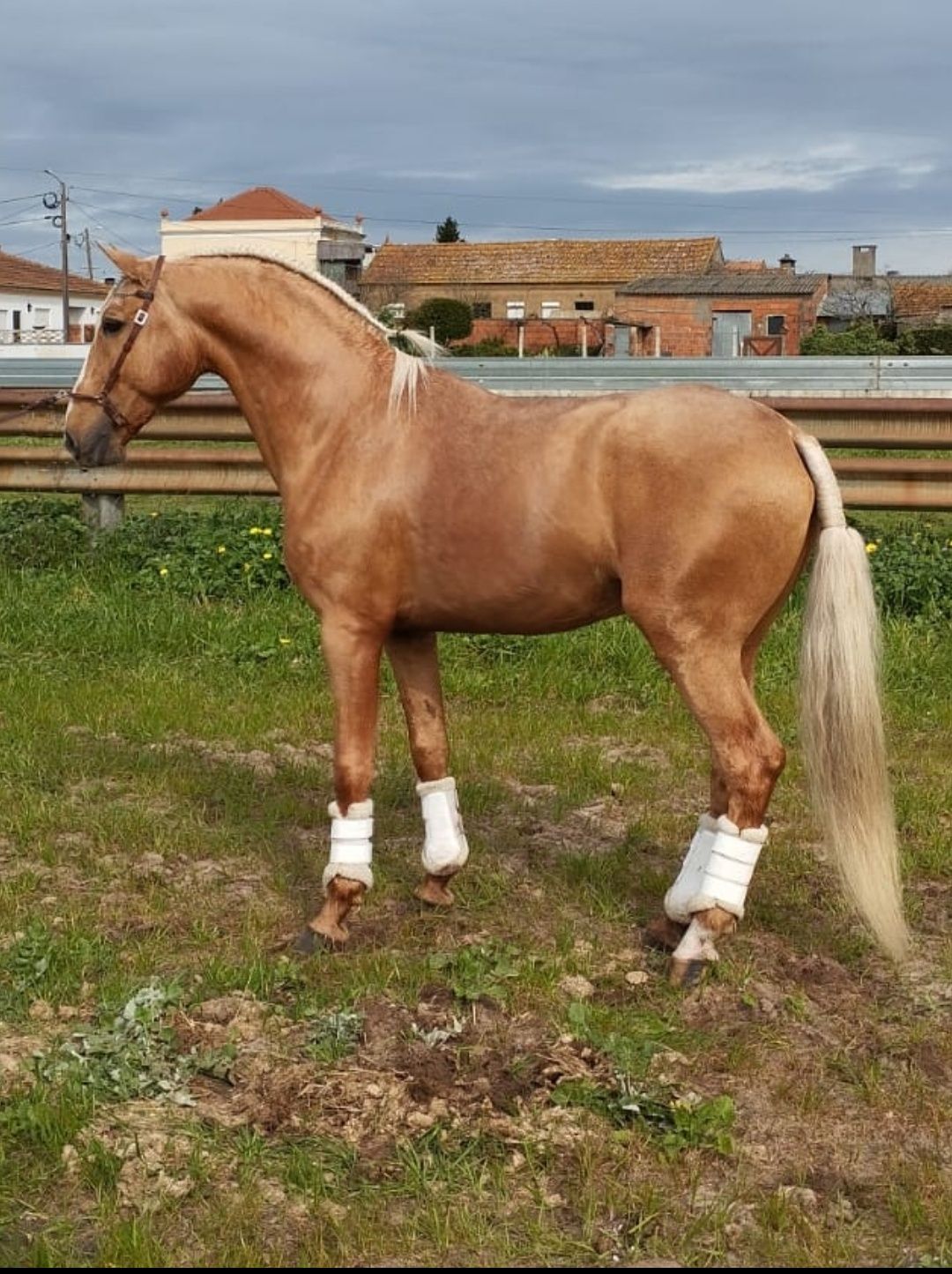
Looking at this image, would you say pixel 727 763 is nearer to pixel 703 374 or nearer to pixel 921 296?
pixel 703 374

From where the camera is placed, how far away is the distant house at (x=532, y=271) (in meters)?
59.1

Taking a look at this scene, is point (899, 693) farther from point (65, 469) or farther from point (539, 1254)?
point (65, 469)

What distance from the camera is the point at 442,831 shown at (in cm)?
464

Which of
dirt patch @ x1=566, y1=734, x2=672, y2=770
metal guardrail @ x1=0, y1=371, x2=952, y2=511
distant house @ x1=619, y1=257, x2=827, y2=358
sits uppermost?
distant house @ x1=619, y1=257, x2=827, y2=358

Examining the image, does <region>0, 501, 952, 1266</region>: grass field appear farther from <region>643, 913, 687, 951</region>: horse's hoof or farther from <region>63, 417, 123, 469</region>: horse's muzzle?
<region>63, 417, 123, 469</region>: horse's muzzle

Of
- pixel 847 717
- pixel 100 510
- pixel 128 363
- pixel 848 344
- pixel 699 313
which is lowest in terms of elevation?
pixel 847 717

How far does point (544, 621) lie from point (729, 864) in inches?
35.8

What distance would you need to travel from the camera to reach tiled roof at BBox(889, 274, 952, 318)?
166ft

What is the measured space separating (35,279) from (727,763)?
221 ft

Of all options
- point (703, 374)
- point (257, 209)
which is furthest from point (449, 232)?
point (703, 374)

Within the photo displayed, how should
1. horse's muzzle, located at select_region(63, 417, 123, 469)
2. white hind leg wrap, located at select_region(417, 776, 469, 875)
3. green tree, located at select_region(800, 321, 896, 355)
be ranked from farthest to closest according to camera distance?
1. green tree, located at select_region(800, 321, 896, 355)
2. white hind leg wrap, located at select_region(417, 776, 469, 875)
3. horse's muzzle, located at select_region(63, 417, 123, 469)

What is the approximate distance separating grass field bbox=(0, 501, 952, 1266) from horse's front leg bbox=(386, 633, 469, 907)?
22 centimetres

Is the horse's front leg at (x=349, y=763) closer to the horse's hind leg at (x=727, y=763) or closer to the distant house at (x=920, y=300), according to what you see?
the horse's hind leg at (x=727, y=763)

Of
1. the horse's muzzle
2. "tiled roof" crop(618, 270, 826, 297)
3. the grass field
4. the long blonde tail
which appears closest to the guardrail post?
the grass field
